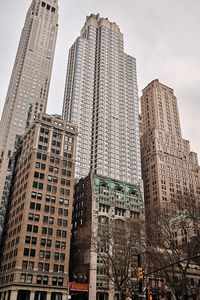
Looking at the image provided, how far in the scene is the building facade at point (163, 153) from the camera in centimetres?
14850

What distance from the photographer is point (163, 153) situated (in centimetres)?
15838

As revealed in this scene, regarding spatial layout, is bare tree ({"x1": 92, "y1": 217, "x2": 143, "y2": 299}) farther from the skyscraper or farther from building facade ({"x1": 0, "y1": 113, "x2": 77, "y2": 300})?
the skyscraper

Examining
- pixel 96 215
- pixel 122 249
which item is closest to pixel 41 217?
pixel 96 215

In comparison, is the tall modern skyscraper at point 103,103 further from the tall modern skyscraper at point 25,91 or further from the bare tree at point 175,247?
the bare tree at point 175,247

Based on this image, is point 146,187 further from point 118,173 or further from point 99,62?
point 99,62

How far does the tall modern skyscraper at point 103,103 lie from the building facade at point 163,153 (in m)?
9.25

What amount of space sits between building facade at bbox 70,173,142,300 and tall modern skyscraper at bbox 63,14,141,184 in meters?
26.5

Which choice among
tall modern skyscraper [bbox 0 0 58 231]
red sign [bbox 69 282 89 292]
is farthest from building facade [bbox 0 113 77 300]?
tall modern skyscraper [bbox 0 0 58 231]

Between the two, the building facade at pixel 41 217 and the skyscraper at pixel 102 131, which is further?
the skyscraper at pixel 102 131

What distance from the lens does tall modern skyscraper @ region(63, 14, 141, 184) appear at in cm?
14338

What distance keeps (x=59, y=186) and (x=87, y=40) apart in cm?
11564

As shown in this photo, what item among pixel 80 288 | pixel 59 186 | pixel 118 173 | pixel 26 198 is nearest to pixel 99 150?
pixel 118 173

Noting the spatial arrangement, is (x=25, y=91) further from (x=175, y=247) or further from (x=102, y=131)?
(x=175, y=247)

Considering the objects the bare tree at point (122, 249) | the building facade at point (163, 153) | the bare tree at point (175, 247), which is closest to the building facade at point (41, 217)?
the bare tree at point (122, 249)
